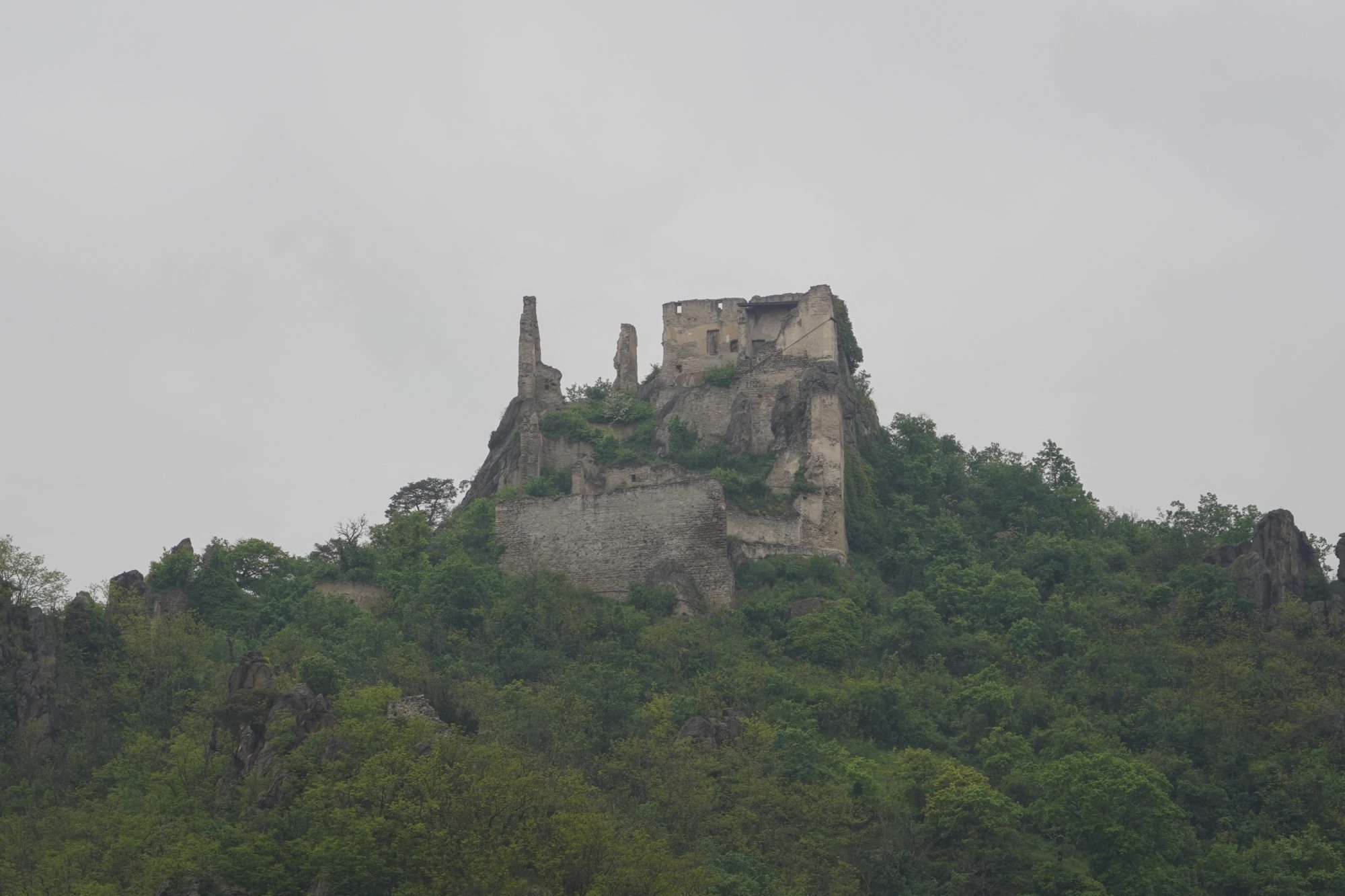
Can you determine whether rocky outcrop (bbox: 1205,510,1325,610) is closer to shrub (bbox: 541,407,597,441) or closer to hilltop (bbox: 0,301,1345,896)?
hilltop (bbox: 0,301,1345,896)

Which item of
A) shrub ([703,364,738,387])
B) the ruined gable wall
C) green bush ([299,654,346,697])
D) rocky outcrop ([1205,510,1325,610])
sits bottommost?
green bush ([299,654,346,697])

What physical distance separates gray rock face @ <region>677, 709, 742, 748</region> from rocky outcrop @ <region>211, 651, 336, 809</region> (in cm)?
835

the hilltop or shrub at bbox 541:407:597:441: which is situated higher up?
shrub at bbox 541:407:597:441

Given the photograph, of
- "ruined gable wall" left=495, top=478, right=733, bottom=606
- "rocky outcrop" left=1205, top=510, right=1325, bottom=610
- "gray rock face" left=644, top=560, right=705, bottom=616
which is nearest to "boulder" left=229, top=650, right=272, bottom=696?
"gray rock face" left=644, top=560, right=705, bottom=616

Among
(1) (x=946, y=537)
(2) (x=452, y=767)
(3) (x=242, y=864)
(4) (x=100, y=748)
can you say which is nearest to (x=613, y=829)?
(2) (x=452, y=767)

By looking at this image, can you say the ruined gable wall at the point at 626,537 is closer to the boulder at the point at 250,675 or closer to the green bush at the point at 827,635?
the green bush at the point at 827,635

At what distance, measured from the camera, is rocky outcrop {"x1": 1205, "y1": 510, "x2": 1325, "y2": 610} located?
179ft

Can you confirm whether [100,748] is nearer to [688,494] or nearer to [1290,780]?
[688,494]

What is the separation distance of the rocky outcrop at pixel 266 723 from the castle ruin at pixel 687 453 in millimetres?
14283

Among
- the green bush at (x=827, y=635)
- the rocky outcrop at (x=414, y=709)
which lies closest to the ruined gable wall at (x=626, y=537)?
the green bush at (x=827, y=635)

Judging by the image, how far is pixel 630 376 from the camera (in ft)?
235

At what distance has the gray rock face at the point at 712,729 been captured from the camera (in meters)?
47.3

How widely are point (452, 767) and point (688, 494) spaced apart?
794 inches

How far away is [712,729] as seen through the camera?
157 feet
